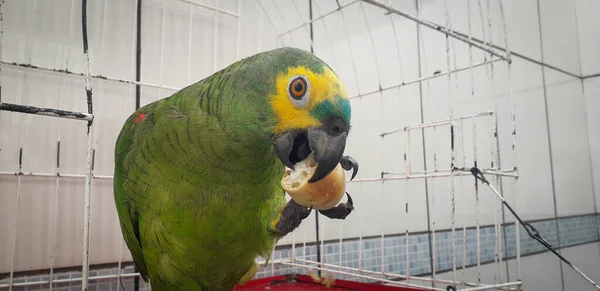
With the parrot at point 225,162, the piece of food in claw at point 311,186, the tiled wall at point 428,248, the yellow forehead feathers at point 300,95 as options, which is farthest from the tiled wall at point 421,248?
the yellow forehead feathers at point 300,95

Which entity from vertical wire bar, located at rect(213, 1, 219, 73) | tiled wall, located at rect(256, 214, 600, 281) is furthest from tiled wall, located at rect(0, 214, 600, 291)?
vertical wire bar, located at rect(213, 1, 219, 73)

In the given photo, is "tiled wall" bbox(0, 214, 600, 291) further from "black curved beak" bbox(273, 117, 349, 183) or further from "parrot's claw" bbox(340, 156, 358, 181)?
"black curved beak" bbox(273, 117, 349, 183)

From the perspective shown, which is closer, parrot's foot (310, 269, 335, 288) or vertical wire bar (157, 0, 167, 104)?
vertical wire bar (157, 0, 167, 104)

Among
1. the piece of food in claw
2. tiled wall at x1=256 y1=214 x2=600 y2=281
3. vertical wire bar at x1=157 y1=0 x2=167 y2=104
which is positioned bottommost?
tiled wall at x1=256 y1=214 x2=600 y2=281

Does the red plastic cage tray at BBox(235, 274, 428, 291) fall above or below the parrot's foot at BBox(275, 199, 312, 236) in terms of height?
below

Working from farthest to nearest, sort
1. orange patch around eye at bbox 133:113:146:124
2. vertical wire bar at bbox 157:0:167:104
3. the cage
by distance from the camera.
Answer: vertical wire bar at bbox 157:0:167:104 < the cage < orange patch around eye at bbox 133:113:146:124

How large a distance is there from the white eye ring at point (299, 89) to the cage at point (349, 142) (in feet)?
1.30

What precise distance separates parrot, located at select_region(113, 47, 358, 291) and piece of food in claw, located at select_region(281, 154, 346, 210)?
2cm

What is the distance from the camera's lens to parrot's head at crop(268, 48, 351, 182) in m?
0.60

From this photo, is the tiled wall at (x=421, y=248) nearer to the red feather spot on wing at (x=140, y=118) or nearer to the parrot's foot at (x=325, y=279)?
the parrot's foot at (x=325, y=279)

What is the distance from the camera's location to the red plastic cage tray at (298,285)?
1.34 meters

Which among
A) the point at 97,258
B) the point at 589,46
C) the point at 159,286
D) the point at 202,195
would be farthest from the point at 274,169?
the point at 589,46

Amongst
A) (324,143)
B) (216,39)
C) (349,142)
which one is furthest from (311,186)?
(349,142)

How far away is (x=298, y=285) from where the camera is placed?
1476 mm
